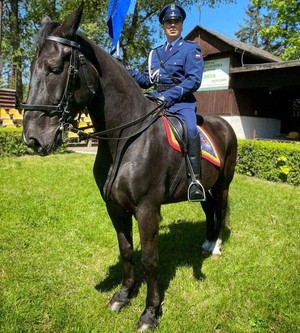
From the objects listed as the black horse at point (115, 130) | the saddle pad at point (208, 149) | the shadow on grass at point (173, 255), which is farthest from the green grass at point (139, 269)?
the saddle pad at point (208, 149)

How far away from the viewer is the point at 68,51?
255 centimetres

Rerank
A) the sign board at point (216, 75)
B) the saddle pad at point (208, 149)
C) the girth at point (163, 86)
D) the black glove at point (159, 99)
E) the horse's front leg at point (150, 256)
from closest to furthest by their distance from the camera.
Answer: the horse's front leg at point (150, 256) < the black glove at point (159, 99) < the girth at point (163, 86) < the saddle pad at point (208, 149) < the sign board at point (216, 75)

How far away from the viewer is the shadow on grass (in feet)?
13.9

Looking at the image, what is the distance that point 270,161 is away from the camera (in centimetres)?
1120

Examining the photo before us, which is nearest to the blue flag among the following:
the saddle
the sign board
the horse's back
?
the horse's back

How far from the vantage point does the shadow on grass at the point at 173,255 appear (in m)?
4.23

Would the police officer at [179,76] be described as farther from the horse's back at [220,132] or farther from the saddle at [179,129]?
the horse's back at [220,132]

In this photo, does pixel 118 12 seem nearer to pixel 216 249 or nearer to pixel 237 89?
pixel 216 249

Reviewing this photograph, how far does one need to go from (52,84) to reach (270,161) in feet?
32.6

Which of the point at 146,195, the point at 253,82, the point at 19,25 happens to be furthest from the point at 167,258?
the point at 19,25

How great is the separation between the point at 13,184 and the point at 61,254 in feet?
13.8

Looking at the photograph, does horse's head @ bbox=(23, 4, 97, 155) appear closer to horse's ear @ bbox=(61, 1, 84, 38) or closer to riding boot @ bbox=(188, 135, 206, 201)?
horse's ear @ bbox=(61, 1, 84, 38)

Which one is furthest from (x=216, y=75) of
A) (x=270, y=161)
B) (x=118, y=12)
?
(x=118, y=12)

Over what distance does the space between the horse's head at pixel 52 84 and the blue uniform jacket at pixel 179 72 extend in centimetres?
119
